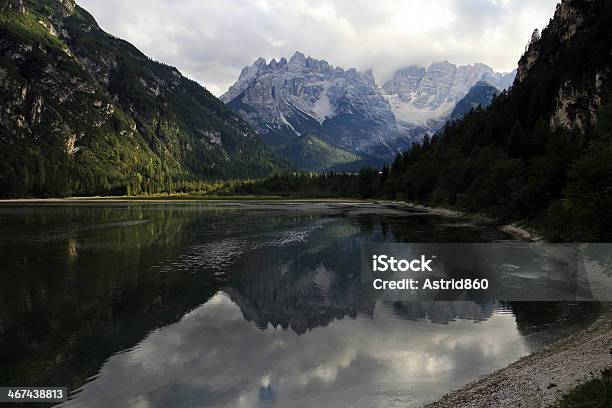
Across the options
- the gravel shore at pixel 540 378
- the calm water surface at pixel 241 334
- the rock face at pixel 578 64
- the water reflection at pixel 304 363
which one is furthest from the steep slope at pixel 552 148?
the gravel shore at pixel 540 378

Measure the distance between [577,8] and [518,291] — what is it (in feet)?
503

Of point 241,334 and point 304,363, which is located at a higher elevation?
point 304,363

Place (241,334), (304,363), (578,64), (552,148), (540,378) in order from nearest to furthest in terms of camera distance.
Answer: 1. (540,378)
2. (304,363)
3. (241,334)
4. (552,148)
5. (578,64)

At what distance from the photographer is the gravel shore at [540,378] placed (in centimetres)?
1752

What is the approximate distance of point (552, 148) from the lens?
82.2 metres

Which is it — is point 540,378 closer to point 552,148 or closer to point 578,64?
point 552,148

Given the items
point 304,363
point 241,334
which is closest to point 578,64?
point 241,334

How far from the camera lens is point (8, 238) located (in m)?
76.8

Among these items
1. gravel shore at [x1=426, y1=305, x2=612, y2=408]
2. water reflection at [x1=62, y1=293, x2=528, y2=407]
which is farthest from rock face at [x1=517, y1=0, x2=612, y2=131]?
gravel shore at [x1=426, y1=305, x2=612, y2=408]

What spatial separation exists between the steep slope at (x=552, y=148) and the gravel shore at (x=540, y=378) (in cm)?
1692

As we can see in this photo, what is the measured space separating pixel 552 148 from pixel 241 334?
7502cm

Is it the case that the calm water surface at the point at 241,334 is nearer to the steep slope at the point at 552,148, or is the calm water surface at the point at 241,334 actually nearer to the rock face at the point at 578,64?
the steep slope at the point at 552,148

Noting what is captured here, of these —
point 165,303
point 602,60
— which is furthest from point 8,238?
point 602,60

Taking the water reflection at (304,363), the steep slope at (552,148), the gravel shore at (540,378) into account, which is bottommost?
the water reflection at (304,363)
